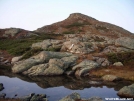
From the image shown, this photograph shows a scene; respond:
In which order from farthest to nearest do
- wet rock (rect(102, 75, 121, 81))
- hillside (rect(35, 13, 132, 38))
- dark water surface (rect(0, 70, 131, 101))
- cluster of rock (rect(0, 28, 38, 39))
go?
hillside (rect(35, 13, 132, 38)) < cluster of rock (rect(0, 28, 38, 39)) < wet rock (rect(102, 75, 121, 81)) < dark water surface (rect(0, 70, 131, 101))

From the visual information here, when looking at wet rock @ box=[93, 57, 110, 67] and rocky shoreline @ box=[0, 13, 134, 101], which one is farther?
wet rock @ box=[93, 57, 110, 67]

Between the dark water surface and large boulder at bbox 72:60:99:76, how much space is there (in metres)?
2.75

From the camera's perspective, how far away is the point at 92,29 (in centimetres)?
10350

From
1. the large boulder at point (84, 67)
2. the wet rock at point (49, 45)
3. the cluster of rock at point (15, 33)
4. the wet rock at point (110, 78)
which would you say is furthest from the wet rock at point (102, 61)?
the cluster of rock at point (15, 33)

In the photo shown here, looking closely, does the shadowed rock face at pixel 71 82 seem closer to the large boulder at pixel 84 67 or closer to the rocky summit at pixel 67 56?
the rocky summit at pixel 67 56

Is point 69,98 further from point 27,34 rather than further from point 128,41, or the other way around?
point 27,34

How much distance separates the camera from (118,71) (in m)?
37.2

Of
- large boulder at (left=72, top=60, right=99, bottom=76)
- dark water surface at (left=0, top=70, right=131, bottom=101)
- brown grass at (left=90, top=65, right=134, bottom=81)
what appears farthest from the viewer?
large boulder at (left=72, top=60, right=99, bottom=76)

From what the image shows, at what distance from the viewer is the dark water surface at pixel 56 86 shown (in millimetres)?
25413

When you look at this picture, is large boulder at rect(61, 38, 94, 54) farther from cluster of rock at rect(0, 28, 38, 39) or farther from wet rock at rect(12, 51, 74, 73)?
cluster of rock at rect(0, 28, 38, 39)

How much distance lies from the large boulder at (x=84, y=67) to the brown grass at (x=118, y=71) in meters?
1.16

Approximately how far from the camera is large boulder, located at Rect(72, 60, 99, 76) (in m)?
37.1

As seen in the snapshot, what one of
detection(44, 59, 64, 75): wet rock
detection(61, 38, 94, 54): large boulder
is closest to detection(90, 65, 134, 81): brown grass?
detection(44, 59, 64, 75): wet rock

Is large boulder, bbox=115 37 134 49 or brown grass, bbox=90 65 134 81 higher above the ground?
large boulder, bbox=115 37 134 49
